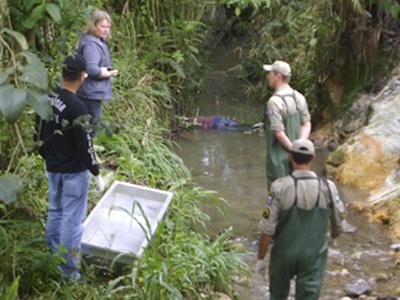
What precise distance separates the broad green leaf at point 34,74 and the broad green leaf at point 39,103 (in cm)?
3

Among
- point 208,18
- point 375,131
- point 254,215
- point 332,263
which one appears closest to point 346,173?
point 375,131

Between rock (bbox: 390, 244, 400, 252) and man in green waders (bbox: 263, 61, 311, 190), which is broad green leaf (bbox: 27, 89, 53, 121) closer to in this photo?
man in green waders (bbox: 263, 61, 311, 190)

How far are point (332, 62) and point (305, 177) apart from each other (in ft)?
21.5

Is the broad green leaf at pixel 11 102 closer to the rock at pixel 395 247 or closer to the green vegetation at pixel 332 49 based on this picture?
the rock at pixel 395 247

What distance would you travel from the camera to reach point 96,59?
6176mm

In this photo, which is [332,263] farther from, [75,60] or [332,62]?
[332,62]

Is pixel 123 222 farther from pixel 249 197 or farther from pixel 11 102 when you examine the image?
pixel 11 102

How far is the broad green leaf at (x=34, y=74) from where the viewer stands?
2.36 meters

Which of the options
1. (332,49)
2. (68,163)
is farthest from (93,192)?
(332,49)

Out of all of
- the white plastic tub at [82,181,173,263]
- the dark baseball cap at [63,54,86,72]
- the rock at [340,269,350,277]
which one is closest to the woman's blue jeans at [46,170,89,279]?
the white plastic tub at [82,181,173,263]

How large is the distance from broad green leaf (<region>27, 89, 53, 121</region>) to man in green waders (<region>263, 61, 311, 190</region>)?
3.56 meters

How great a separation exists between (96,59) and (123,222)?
1731 mm

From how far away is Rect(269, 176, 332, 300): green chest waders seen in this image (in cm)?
407

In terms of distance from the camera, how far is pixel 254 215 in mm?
7070
